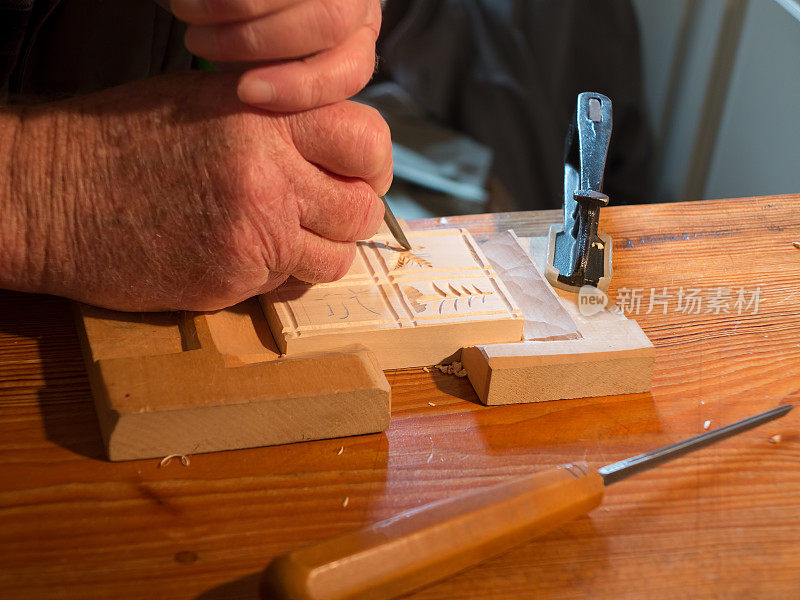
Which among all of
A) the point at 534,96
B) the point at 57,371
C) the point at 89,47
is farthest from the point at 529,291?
the point at 534,96

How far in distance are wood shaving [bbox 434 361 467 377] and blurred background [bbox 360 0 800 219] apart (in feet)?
5.46

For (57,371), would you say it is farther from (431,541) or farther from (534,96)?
(534,96)

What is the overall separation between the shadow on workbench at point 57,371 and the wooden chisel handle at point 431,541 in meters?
0.26

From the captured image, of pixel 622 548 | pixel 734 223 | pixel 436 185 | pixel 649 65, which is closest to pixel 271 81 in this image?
pixel 622 548

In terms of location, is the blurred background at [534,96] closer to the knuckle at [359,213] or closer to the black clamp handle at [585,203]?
the black clamp handle at [585,203]

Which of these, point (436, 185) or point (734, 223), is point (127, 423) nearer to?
point (734, 223)

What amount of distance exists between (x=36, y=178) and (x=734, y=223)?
0.92 metres

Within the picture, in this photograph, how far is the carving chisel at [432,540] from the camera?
527 millimetres

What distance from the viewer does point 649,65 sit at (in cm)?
270

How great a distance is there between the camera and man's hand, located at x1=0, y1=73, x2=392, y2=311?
0.74 m

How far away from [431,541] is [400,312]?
1.03ft

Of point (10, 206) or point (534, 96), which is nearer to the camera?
point (10, 206)

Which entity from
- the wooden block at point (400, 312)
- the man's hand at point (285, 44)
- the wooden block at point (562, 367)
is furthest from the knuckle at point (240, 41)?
the wooden block at point (562, 367)

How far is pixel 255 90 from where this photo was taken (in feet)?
2.29
